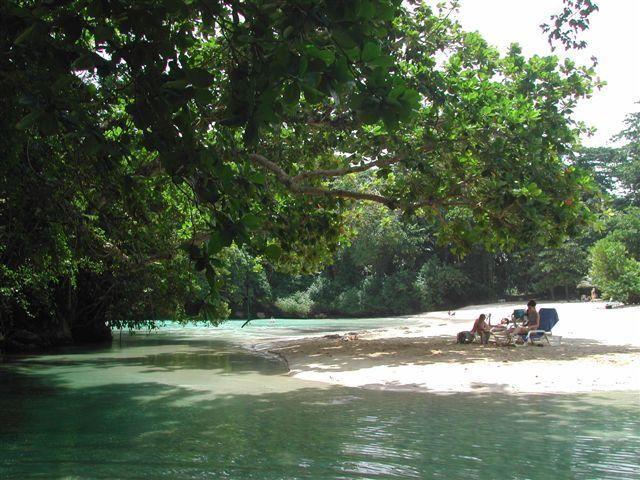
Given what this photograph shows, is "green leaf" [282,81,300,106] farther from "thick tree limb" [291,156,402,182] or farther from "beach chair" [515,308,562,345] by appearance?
"beach chair" [515,308,562,345]

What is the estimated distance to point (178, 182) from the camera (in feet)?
10.7

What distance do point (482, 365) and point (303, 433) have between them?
19.1 ft

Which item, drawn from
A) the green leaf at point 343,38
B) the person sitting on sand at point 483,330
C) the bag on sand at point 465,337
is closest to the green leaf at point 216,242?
the green leaf at point 343,38

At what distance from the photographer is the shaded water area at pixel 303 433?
5.64m

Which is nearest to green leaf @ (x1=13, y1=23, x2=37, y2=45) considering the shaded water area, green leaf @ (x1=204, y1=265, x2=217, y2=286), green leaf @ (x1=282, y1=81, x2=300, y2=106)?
green leaf @ (x1=282, y1=81, x2=300, y2=106)

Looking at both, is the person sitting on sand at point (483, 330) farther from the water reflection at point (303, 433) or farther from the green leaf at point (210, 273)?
the green leaf at point (210, 273)

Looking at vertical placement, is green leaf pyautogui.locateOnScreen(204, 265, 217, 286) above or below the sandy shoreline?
above

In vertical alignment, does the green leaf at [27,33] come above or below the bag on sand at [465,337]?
above

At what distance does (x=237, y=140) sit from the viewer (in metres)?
10.6

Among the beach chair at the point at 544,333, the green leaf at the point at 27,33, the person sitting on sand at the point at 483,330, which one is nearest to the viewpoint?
the green leaf at the point at 27,33

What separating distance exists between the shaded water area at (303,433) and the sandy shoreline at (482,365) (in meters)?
0.73

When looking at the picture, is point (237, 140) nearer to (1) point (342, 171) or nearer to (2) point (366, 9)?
(1) point (342, 171)

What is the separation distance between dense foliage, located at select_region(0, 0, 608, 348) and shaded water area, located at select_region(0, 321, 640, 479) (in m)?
2.02

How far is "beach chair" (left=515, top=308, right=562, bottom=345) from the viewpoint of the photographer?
47.0 feet
